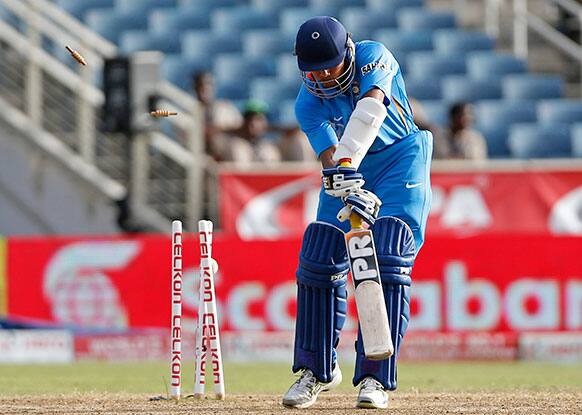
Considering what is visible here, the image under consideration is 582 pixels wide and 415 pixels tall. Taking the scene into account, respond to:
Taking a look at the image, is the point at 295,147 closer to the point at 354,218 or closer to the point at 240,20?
the point at 240,20

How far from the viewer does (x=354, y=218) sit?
7262 millimetres

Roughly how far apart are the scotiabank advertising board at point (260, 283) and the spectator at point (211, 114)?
1.68 meters

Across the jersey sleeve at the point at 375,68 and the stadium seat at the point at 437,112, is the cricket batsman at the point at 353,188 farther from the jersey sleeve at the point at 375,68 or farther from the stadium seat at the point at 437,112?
the stadium seat at the point at 437,112

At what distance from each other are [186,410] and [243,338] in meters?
6.79

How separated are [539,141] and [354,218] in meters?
10.2

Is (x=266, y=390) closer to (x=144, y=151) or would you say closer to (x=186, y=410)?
(x=186, y=410)

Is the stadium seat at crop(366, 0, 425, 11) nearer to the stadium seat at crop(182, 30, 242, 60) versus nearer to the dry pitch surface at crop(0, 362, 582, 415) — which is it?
the stadium seat at crop(182, 30, 242, 60)

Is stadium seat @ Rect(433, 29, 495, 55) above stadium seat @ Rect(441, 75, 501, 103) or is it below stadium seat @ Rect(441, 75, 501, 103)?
above

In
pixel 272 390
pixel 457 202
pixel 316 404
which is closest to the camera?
pixel 316 404

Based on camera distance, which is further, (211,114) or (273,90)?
(273,90)

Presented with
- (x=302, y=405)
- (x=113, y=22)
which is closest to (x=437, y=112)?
(x=113, y=22)

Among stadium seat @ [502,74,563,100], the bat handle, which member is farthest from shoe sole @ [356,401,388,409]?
stadium seat @ [502,74,563,100]

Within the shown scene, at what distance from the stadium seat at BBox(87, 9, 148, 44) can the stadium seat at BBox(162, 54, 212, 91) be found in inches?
34.0

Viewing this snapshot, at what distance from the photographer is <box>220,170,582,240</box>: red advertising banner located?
48.5 feet
